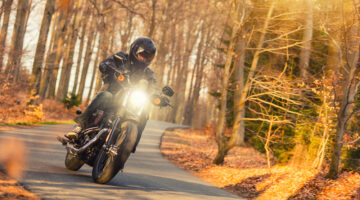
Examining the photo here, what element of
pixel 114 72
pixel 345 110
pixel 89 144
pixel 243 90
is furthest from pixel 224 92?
pixel 89 144

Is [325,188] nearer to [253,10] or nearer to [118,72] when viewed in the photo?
[118,72]

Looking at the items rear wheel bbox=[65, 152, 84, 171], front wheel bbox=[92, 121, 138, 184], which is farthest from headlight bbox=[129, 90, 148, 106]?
rear wheel bbox=[65, 152, 84, 171]

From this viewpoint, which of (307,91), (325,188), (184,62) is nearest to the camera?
(325,188)

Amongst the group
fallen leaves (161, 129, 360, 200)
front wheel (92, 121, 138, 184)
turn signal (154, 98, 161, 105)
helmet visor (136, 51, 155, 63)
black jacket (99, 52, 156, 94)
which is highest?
helmet visor (136, 51, 155, 63)

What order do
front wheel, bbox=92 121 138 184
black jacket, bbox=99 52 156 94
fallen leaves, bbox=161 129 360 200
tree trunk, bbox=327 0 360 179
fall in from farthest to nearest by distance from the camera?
tree trunk, bbox=327 0 360 179 < fallen leaves, bbox=161 129 360 200 < black jacket, bbox=99 52 156 94 < front wheel, bbox=92 121 138 184

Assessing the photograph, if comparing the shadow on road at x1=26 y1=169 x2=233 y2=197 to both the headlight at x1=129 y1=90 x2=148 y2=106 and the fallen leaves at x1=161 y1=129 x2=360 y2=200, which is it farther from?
the fallen leaves at x1=161 y1=129 x2=360 y2=200

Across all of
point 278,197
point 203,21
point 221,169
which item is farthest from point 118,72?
point 203,21

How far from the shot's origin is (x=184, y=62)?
193 feet

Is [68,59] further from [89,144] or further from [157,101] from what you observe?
[157,101]

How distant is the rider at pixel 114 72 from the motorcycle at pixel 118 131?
5.0 inches

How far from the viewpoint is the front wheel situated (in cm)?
670

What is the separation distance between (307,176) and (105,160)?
21.0 ft

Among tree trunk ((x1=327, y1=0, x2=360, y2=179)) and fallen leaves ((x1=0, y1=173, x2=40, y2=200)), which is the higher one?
tree trunk ((x1=327, y1=0, x2=360, y2=179))

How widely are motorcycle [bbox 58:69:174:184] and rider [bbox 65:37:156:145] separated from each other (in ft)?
0.41
